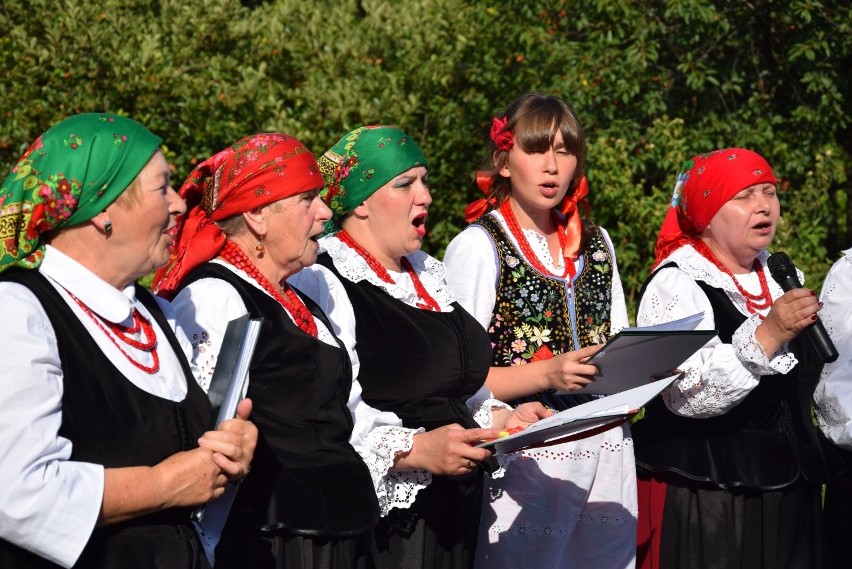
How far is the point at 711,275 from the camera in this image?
436cm

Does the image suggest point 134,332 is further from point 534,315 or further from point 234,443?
point 534,315

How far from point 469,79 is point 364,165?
4057mm

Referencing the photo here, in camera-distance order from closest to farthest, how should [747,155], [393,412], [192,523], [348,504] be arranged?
1. [192,523]
2. [348,504]
3. [393,412]
4. [747,155]

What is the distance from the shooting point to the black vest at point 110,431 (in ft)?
8.13

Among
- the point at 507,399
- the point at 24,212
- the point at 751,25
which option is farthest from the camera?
the point at 751,25

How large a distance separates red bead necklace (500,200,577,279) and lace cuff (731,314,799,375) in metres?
0.66

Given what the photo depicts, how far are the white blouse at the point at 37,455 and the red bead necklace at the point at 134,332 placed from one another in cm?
15

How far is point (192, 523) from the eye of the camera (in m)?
2.69

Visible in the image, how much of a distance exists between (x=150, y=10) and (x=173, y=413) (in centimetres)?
542

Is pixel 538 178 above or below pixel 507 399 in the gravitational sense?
above

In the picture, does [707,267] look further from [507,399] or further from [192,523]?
[192,523]

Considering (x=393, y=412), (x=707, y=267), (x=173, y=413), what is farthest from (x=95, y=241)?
(x=707, y=267)

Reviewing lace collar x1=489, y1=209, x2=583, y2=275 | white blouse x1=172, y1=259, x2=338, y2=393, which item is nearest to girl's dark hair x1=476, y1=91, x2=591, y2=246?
lace collar x1=489, y1=209, x2=583, y2=275

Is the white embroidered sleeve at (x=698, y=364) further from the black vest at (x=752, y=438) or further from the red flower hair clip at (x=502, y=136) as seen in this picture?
the red flower hair clip at (x=502, y=136)
